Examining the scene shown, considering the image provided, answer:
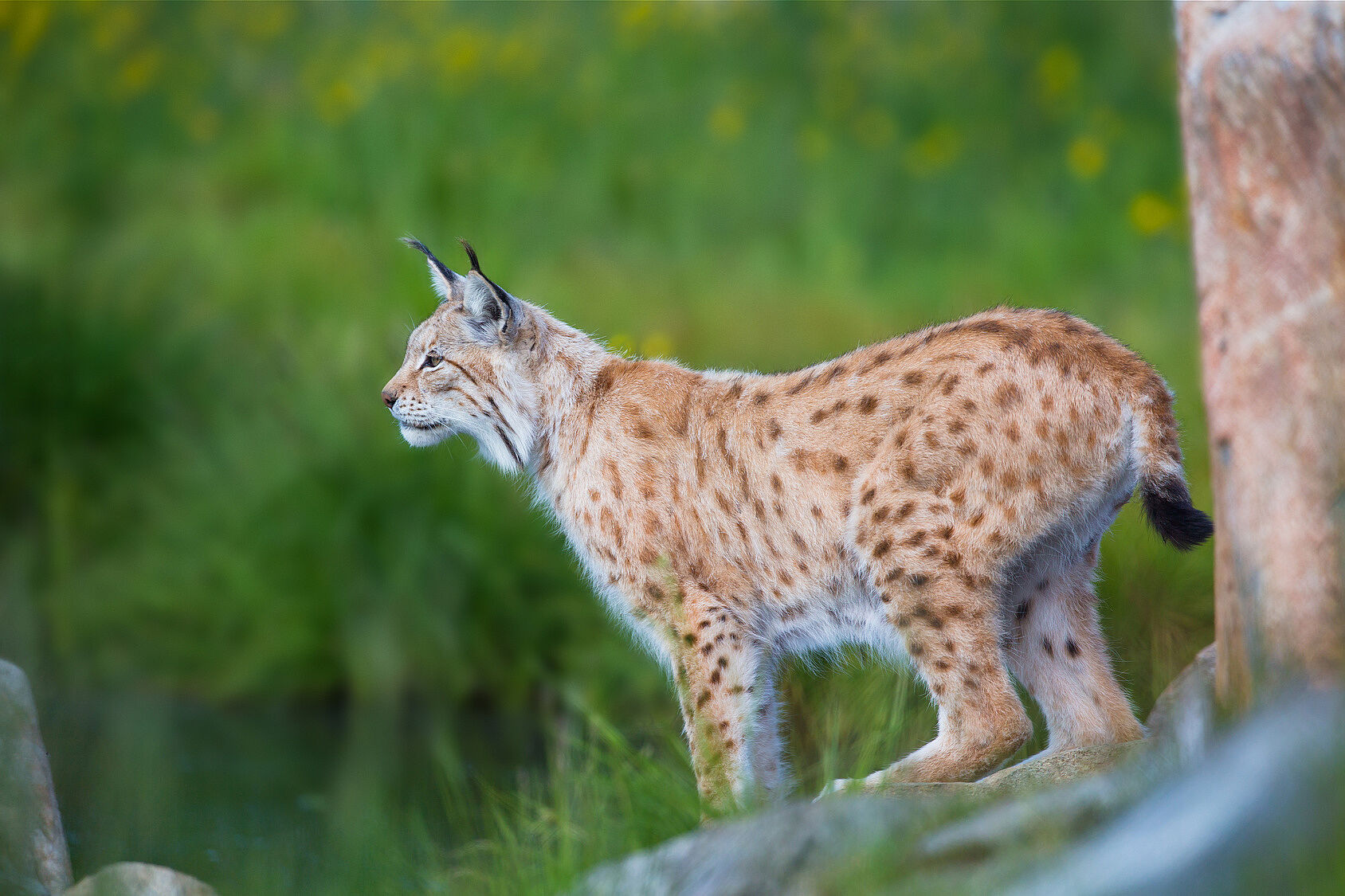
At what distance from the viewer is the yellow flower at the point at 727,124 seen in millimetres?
14805

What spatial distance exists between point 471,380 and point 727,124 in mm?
9790

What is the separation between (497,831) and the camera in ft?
17.1

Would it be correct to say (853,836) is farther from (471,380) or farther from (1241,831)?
(471,380)

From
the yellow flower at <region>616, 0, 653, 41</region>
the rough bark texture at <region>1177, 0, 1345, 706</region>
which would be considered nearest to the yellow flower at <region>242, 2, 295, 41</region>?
the yellow flower at <region>616, 0, 653, 41</region>

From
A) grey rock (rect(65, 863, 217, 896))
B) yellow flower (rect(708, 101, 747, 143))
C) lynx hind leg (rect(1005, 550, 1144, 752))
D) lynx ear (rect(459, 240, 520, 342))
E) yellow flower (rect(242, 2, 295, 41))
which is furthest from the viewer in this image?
yellow flower (rect(242, 2, 295, 41))

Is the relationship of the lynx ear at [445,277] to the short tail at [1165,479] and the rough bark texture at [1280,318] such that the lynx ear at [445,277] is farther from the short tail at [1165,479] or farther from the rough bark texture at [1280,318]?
the rough bark texture at [1280,318]

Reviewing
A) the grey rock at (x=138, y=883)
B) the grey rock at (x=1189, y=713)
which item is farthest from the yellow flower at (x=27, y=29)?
the grey rock at (x=1189, y=713)

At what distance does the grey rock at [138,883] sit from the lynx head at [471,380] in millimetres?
1858

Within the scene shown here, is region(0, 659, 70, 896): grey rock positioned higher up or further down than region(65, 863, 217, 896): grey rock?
higher up

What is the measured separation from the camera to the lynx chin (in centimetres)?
450

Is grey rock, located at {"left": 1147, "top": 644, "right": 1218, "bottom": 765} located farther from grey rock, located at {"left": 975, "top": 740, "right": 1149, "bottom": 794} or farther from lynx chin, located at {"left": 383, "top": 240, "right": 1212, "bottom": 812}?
lynx chin, located at {"left": 383, "top": 240, "right": 1212, "bottom": 812}

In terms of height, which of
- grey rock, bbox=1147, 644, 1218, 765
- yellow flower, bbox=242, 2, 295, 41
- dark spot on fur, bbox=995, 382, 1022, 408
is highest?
yellow flower, bbox=242, 2, 295, 41

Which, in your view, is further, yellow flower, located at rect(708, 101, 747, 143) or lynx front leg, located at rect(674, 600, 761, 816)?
yellow flower, located at rect(708, 101, 747, 143)

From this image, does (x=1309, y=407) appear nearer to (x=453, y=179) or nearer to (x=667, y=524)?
(x=667, y=524)
